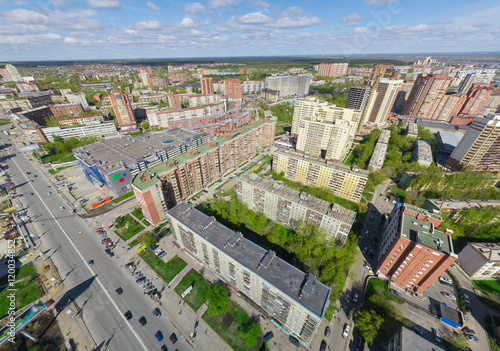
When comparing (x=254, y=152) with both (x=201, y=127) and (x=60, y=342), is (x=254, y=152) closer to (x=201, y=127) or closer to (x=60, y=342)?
(x=201, y=127)

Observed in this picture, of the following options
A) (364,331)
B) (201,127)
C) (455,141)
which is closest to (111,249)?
(364,331)

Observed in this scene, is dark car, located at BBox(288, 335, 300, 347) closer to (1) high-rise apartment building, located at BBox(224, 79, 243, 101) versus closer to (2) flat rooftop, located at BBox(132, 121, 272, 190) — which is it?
(2) flat rooftop, located at BBox(132, 121, 272, 190)

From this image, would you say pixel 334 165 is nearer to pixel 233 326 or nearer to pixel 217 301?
pixel 217 301

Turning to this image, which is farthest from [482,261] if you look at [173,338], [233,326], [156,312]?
[156,312]

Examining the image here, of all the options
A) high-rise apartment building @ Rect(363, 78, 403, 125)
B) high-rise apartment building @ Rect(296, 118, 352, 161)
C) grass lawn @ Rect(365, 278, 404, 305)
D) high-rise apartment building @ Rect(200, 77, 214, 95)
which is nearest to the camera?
grass lawn @ Rect(365, 278, 404, 305)

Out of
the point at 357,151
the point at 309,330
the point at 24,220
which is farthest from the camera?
the point at 357,151

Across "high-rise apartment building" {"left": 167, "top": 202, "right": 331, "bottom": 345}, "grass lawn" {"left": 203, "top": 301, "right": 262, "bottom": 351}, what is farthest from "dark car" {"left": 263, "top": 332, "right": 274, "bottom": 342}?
"high-rise apartment building" {"left": 167, "top": 202, "right": 331, "bottom": 345}
